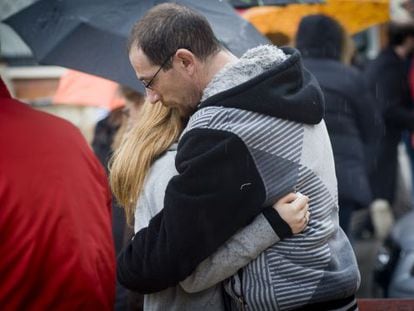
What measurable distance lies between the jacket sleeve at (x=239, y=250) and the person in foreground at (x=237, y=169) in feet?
0.08

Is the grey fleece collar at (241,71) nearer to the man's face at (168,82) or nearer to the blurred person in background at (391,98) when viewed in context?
the man's face at (168,82)

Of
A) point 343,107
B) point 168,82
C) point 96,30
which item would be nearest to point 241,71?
point 168,82

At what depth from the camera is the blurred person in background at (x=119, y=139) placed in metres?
4.39

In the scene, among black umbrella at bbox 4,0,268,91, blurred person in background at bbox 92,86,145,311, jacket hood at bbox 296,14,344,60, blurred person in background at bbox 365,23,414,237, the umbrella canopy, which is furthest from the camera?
blurred person in background at bbox 365,23,414,237

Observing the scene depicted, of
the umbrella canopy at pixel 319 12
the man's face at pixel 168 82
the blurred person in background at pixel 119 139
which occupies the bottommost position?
the umbrella canopy at pixel 319 12

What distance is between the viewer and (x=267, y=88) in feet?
9.48

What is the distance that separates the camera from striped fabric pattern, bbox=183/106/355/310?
113 inches

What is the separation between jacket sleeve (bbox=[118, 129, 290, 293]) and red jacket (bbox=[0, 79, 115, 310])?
0.46m

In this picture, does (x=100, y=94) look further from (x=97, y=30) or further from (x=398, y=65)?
(x=398, y=65)

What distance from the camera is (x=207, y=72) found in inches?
118

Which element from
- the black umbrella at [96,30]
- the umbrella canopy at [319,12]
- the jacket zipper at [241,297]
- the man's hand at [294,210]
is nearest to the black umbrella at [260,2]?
the black umbrella at [96,30]

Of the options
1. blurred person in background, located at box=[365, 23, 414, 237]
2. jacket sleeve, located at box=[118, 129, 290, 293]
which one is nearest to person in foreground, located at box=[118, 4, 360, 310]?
jacket sleeve, located at box=[118, 129, 290, 293]

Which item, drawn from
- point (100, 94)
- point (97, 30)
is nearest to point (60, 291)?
point (97, 30)

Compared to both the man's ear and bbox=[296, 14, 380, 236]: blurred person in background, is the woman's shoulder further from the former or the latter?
bbox=[296, 14, 380, 236]: blurred person in background
